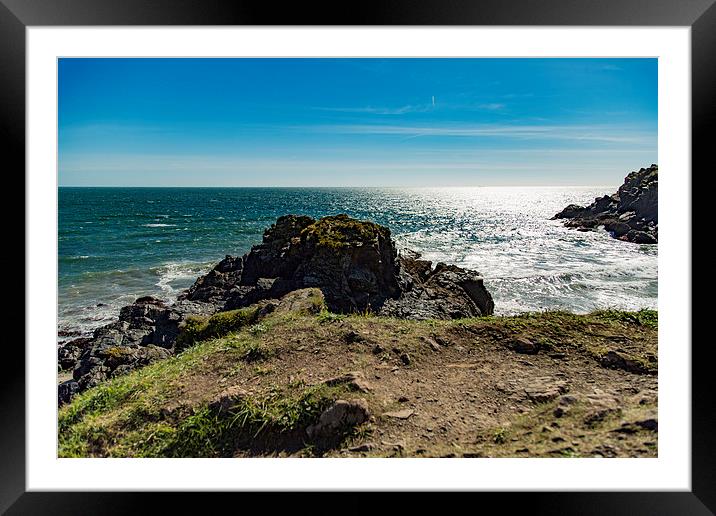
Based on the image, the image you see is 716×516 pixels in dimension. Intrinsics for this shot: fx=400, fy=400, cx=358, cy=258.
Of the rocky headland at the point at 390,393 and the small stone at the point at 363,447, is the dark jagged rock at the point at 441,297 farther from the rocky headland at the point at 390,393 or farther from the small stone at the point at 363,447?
the small stone at the point at 363,447

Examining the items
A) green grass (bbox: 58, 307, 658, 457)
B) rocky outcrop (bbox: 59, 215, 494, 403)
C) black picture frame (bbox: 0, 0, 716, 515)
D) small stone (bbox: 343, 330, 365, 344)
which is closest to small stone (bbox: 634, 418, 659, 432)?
black picture frame (bbox: 0, 0, 716, 515)

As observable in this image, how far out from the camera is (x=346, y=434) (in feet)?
10.5

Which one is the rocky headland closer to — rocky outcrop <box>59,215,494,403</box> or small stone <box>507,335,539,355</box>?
small stone <box>507,335,539,355</box>

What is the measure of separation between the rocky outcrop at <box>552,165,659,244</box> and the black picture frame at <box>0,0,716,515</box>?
16.7 meters

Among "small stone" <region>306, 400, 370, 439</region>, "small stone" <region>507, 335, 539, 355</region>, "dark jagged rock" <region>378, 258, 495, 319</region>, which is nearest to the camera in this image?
"small stone" <region>306, 400, 370, 439</region>

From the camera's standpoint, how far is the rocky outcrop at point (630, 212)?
64.4ft

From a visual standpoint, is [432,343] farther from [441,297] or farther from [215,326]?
[441,297]

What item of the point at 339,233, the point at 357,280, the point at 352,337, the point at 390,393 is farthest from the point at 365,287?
the point at 390,393

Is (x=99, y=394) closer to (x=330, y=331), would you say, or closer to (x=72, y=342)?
(x=330, y=331)

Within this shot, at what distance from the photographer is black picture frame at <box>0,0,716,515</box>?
2721 mm
